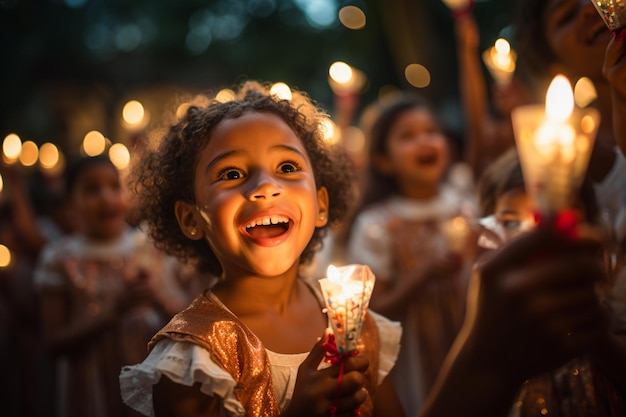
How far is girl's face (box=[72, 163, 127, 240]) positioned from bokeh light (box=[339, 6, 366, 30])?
23.8 feet

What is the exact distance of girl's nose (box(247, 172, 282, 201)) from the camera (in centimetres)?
178

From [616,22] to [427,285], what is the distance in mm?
2459

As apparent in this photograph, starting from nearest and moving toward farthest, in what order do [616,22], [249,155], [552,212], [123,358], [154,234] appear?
[552,212] → [616,22] → [249,155] → [154,234] → [123,358]

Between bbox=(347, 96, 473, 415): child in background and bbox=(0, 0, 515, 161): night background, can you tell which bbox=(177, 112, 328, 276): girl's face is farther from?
bbox=(0, 0, 515, 161): night background

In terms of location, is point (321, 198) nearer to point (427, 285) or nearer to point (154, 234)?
point (154, 234)

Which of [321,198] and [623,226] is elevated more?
[321,198]

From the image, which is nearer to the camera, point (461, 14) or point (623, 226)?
point (623, 226)

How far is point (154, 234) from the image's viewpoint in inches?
89.9

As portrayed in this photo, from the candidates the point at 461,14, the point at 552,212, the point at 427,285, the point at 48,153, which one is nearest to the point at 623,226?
the point at 552,212

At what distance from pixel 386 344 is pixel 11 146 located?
380cm

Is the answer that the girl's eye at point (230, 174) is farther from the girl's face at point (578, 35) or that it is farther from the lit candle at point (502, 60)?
the lit candle at point (502, 60)

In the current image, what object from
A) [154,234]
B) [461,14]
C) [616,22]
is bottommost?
[154,234]

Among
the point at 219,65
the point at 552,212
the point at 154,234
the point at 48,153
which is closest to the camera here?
A: the point at 552,212

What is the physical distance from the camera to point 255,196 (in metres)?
1.78
